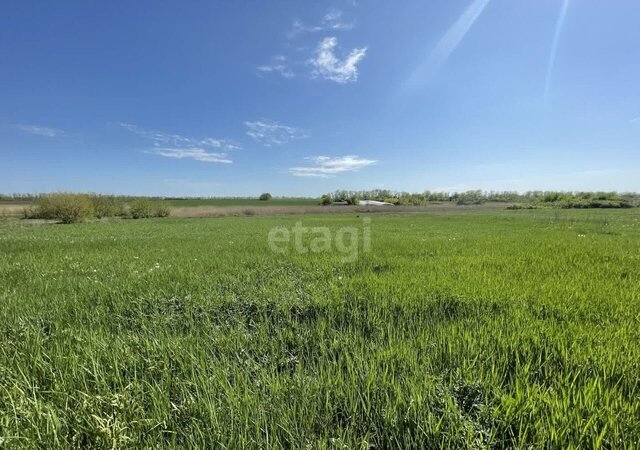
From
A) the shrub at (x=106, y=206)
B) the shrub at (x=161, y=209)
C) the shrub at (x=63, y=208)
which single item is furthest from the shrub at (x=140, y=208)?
the shrub at (x=63, y=208)

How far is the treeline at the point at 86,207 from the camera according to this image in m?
40.6

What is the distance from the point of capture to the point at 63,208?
40594 millimetres

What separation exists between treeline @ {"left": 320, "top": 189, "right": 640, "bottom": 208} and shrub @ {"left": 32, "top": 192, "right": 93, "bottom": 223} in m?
81.8

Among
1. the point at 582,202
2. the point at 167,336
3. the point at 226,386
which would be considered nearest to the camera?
the point at 226,386

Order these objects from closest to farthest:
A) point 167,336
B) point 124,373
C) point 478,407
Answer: point 478,407 → point 124,373 → point 167,336

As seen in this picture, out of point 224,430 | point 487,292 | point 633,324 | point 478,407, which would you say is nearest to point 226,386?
point 224,430

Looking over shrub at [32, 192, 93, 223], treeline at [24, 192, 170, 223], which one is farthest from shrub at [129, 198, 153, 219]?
shrub at [32, 192, 93, 223]

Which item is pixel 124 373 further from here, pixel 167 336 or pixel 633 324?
pixel 633 324

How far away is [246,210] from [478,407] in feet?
229

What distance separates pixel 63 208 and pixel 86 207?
260 cm

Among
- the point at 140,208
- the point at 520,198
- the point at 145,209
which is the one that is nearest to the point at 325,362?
the point at 140,208

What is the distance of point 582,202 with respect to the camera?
75250mm

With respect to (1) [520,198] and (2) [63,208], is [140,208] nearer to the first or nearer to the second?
(2) [63,208]

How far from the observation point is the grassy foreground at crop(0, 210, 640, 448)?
1701 mm
